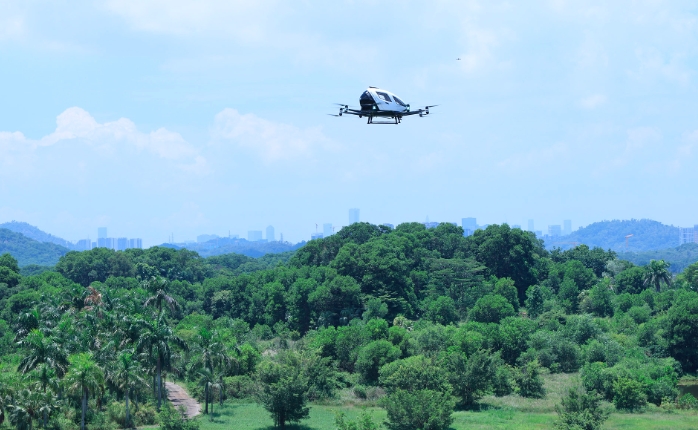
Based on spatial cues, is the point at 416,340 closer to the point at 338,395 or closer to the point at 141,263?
the point at 338,395

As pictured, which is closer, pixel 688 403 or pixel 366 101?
pixel 366 101

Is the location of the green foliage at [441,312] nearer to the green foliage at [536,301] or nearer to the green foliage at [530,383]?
the green foliage at [536,301]

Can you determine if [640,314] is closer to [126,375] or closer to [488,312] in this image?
[488,312]

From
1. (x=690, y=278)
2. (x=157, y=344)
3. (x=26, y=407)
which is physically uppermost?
(x=690, y=278)

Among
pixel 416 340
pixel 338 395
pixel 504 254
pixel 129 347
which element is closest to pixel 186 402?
pixel 129 347

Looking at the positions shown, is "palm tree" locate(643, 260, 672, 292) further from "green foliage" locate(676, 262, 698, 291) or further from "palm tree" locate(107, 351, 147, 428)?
"palm tree" locate(107, 351, 147, 428)

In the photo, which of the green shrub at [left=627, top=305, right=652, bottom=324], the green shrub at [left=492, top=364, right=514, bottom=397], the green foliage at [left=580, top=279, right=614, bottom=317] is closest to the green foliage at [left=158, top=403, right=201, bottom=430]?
the green shrub at [left=492, top=364, right=514, bottom=397]

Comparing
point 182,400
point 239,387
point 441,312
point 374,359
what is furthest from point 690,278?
point 182,400

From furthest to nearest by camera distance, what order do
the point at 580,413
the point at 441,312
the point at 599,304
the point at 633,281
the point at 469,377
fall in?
1. the point at 633,281
2. the point at 599,304
3. the point at 441,312
4. the point at 469,377
5. the point at 580,413

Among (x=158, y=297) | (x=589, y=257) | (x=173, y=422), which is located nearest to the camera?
(x=173, y=422)
